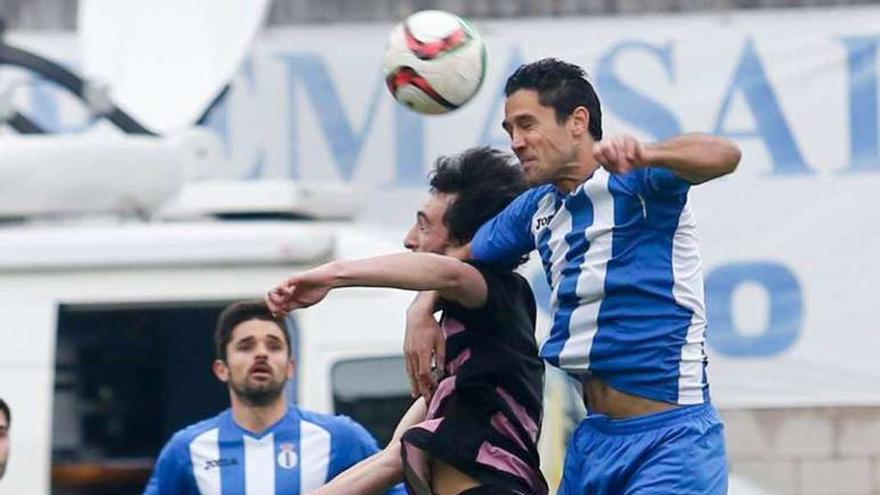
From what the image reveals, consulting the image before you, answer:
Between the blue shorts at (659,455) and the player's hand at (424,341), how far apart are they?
51 centimetres

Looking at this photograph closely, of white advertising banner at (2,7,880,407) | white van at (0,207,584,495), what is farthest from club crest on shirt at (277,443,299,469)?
white advertising banner at (2,7,880,407)

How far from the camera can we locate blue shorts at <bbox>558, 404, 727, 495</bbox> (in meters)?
6.43

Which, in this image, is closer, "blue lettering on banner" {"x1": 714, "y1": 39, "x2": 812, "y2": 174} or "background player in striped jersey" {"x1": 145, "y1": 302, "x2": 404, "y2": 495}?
"background player in striped jersey" {"x1": 145, "y1": 302, "x2": 404, "y2": 495}

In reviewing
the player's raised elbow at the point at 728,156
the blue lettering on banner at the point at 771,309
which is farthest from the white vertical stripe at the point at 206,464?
the blue lettering on banner at the point at 771,309

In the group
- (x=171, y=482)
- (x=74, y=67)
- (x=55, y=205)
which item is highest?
(x=74, y=67)

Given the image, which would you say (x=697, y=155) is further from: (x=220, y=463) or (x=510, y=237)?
(x=220, y=463)

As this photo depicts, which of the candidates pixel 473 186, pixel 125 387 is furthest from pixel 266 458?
pixel 125 387

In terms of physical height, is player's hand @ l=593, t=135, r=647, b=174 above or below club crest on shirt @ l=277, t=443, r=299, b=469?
above

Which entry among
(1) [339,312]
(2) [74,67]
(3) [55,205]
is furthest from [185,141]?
(2) [74,67]

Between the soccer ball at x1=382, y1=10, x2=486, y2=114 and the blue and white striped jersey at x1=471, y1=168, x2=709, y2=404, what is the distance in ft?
2.83

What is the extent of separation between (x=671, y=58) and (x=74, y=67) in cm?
321

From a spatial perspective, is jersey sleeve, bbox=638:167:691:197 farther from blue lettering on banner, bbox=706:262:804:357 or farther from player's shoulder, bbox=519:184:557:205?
blue lettering on banner, bbox=706:262:804:357

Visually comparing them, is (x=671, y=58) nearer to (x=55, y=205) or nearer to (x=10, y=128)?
(x=10, y=128)

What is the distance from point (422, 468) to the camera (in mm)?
6859
